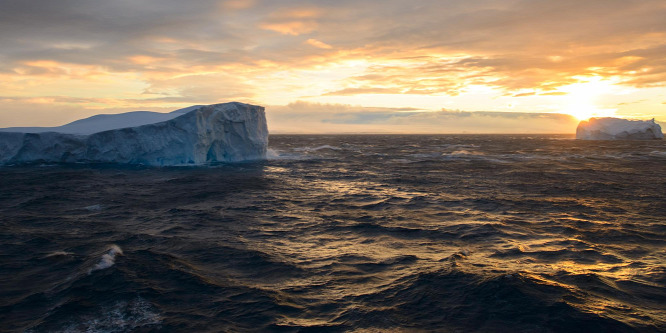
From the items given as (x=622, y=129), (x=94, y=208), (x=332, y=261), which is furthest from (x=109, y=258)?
(x=622, y=129)

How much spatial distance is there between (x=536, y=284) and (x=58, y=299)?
928cm

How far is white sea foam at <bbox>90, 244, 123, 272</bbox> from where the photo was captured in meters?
8.91

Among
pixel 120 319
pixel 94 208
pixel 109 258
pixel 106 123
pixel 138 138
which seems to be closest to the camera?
pixel 120 319

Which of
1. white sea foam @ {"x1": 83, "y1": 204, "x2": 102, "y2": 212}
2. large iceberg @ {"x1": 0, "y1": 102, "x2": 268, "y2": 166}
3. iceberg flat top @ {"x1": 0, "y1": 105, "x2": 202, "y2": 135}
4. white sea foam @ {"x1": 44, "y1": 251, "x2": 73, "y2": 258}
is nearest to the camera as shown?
white sea foam @ {"x1": 44, "y1": 251, "x2": 73, "y2": 258}

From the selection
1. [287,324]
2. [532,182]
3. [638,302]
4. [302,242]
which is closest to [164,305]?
[287,324]

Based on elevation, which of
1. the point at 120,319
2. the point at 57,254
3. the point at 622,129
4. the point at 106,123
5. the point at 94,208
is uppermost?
the point at 622,129

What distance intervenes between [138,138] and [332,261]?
2683 centimetres

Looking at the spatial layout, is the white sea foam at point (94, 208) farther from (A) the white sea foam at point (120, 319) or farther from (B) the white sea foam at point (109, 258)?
(A) the white sea foam at point (120, 319)

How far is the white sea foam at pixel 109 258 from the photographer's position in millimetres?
8906

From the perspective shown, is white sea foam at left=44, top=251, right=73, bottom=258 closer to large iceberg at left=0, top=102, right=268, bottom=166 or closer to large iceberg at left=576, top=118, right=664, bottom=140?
large iceberg at left=0, top=102, right=268, bottom=166

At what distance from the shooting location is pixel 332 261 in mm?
9672

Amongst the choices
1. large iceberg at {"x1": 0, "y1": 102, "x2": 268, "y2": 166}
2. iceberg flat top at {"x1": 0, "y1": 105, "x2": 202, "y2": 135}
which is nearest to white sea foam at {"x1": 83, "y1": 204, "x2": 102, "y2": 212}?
large iceberg at {"x1": 0, "y1": 102, "x2": 268, "y2": 166}

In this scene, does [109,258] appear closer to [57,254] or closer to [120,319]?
[57,254]

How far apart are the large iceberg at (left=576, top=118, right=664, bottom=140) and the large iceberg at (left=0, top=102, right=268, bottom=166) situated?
259 ft
